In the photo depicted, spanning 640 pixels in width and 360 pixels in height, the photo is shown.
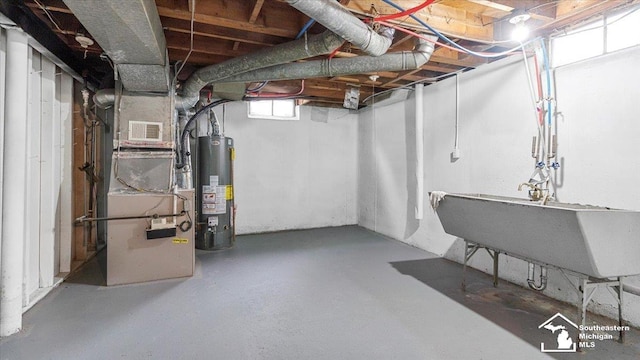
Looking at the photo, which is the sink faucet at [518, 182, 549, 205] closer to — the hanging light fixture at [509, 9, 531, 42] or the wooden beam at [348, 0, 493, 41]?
the hanging light fixture at [509, 9, 531, 42]

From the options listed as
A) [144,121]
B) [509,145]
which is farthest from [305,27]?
[509,145]

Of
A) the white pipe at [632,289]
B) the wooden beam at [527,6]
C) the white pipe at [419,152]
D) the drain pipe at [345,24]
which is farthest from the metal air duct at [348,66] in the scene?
the white pipe at [632,289]

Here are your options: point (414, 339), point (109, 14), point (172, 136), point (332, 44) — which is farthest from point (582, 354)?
point (172, 136)

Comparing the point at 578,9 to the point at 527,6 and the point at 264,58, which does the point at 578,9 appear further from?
the point at 264,58

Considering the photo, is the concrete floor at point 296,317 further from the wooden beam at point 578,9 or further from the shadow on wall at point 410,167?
the wooden beam at point 578,9

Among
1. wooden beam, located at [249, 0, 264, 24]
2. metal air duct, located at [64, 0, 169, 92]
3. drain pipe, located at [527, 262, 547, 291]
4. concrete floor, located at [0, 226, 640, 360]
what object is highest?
wooden beam, located at [249, 0, 264, 24]

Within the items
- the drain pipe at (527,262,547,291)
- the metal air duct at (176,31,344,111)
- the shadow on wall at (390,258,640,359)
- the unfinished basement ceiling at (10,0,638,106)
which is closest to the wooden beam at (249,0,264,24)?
the unfinished basement ceiling at (10,0,638,106)

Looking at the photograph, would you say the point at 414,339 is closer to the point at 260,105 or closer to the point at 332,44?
the point at 332,44

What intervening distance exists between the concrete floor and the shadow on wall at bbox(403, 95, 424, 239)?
0.93 meters

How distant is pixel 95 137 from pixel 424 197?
13.8ft

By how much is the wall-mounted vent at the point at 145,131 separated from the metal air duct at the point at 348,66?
2.79ft

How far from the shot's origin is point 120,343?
189 centimetres

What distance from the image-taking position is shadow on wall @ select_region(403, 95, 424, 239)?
4199 millimetres

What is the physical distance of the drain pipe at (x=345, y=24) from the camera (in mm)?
1741
